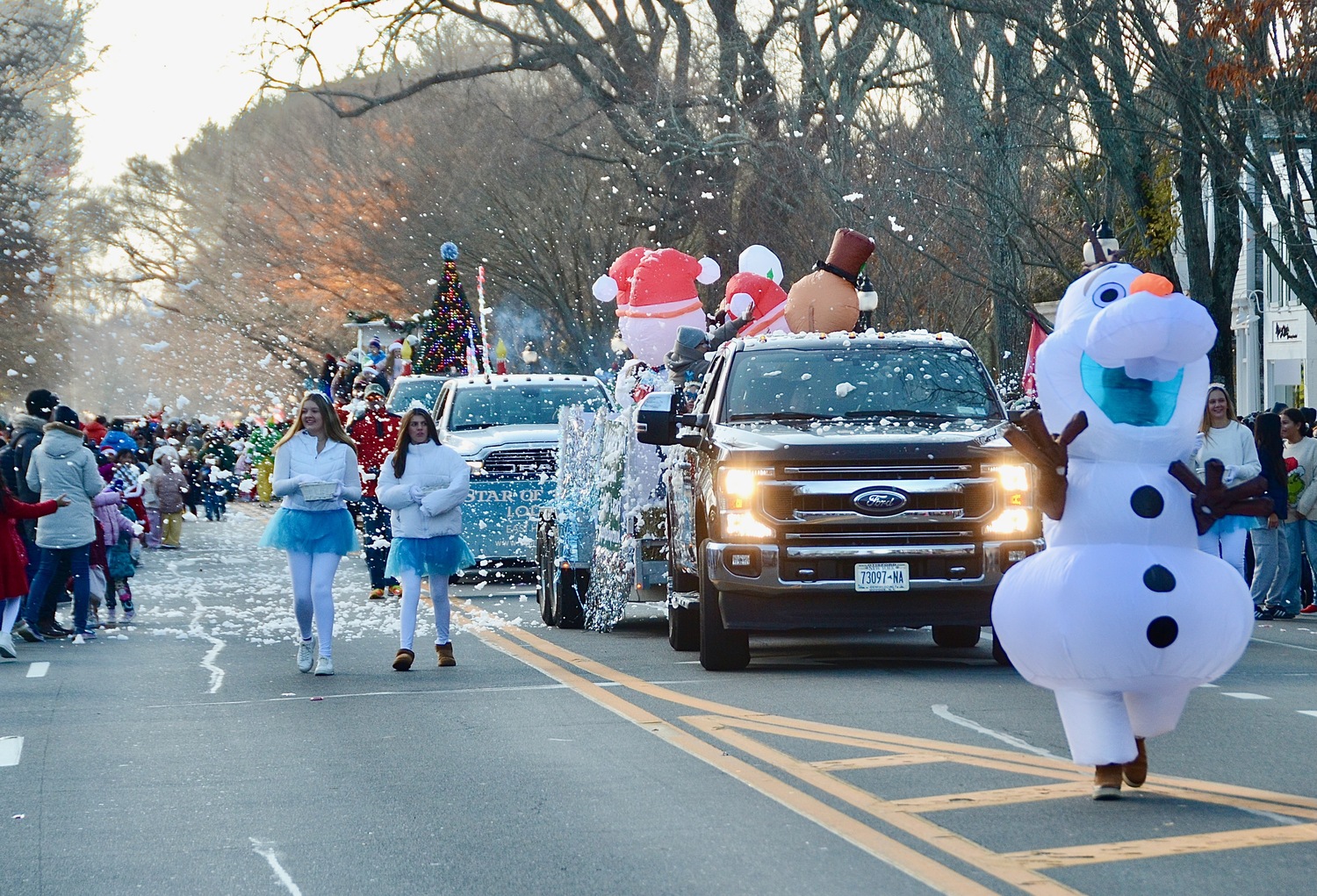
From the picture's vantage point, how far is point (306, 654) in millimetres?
13969

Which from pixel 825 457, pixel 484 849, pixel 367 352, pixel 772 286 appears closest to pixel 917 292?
pixel 367 352

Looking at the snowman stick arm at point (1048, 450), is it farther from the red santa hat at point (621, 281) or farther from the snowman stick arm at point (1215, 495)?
the red santa hat at point (621, 281)

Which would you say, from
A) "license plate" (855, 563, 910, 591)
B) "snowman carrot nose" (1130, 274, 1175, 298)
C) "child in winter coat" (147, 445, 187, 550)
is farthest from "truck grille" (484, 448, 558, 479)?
"snowman carrot nose" (1130, 274, 1175, 298)

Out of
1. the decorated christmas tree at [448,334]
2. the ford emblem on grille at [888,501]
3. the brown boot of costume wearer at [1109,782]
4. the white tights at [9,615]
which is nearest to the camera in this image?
the brown boot of costume wearer at [1109,782]

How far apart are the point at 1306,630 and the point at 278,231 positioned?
39.9m

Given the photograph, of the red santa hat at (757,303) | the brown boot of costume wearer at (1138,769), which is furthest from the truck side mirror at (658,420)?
the brown boot of costume wearer at (1138,769)

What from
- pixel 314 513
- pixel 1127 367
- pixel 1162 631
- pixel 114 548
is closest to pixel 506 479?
pixel 114 548

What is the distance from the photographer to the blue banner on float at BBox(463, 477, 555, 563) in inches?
855

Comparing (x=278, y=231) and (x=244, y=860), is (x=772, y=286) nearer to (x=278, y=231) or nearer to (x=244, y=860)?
(x=244, y=860)

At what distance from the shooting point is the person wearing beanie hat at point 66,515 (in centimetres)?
1727

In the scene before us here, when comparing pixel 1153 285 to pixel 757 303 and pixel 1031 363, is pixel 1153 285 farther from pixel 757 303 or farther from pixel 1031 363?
pixel 757 303

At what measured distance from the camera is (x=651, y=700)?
462 inches

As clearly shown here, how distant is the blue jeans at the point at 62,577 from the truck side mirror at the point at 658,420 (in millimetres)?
6211

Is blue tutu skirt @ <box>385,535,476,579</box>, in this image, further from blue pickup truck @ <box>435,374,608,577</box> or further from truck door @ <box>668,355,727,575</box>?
blue pickup truck @ <box>435,374,608,577</box>
